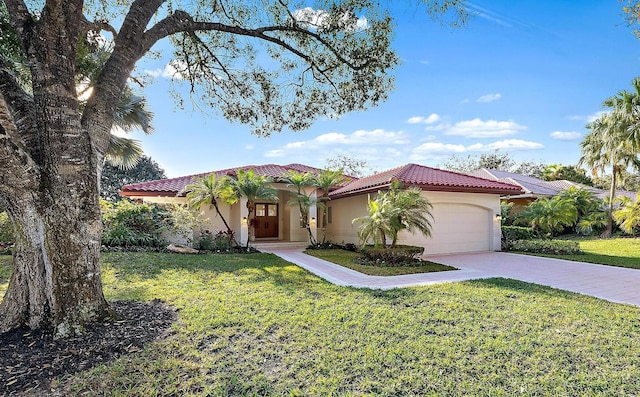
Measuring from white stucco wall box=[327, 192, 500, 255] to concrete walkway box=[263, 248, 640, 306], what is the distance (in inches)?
84.1

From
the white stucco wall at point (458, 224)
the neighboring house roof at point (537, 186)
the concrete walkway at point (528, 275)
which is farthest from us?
the neighboring house roof at point (537, 186)

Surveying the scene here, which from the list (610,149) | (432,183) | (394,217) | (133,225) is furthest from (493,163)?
(133,225)

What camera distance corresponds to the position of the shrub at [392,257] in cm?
1098

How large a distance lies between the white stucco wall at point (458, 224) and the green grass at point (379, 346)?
283 inches

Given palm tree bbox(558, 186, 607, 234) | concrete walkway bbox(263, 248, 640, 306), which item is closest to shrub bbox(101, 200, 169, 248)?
concrete walkway bbox(263, 248, 640, 306)

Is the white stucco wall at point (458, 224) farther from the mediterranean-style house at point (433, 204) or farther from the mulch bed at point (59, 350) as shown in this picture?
the mulch bed at point (59, 350)

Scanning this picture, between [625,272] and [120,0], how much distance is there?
15.2 m

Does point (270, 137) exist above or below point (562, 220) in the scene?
above

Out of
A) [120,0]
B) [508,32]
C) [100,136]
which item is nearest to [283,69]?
[120,0]

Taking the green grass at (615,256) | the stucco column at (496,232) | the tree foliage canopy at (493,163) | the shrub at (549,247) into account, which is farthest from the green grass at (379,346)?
the tree foliage canopy at (493,163)

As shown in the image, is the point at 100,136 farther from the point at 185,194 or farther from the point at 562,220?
the point at 562,220

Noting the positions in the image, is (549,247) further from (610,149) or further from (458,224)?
(610,149)

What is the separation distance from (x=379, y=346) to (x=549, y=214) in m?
19.6

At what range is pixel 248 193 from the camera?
1478 centimetres
